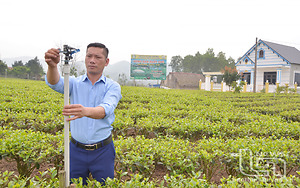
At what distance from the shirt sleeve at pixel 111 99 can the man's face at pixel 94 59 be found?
239 millimetres

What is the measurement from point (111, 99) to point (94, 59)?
432 millimetres

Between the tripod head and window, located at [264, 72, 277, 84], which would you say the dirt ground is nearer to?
the tripod head

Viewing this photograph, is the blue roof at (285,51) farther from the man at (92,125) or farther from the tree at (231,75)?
the man at (92,125)

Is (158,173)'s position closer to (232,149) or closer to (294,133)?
(232,149)

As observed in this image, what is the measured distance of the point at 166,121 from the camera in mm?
5102

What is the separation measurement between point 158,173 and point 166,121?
1716mm

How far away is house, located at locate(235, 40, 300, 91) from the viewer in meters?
25.0

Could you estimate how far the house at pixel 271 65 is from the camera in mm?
24969

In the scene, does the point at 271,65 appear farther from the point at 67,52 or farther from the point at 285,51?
the point at 67,52

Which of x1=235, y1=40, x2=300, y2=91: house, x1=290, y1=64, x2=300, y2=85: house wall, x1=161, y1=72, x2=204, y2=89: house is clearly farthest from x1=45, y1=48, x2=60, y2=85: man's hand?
x1=161, y1=72, x2=204, y2=89: house

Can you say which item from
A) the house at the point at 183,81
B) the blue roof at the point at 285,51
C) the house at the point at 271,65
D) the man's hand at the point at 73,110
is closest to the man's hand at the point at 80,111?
the man's hand at the point at 73,110

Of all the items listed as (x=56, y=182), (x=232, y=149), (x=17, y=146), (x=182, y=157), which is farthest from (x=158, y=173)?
(x=17, y=146)

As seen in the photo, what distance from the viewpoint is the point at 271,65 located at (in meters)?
25.7

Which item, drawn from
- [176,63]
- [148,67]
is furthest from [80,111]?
[176,63]
